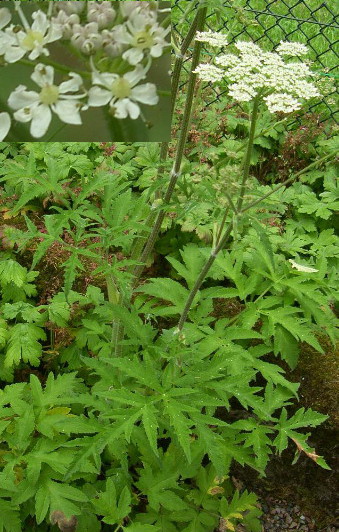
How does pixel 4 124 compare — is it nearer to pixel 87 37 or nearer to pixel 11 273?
pixel 87 37

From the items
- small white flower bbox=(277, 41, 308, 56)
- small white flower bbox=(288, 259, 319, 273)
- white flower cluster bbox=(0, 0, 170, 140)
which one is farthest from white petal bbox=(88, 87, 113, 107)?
small white flower bbox=(288, 259, 319, 273)

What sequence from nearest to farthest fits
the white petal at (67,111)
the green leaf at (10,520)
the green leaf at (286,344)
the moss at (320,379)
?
1. the white petal at (67,111)
2. the green leaf at (10,520)
3. the green leaf at (286,344)
4. the moss at (320,379)

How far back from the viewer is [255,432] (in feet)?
8.29

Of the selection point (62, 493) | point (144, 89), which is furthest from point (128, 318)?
point (144, 89)

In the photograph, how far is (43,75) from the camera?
1597 mm

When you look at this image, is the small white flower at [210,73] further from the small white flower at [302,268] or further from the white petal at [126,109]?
the small white flower at [302,268]

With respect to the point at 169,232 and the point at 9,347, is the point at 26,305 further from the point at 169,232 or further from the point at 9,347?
the point at 169,232

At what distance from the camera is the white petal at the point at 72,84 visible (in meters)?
1.62

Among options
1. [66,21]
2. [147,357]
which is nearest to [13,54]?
[66,21]

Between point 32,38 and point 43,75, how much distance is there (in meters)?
0.10

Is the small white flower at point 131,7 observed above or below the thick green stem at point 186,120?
above

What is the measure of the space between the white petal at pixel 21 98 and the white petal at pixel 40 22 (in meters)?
0.15

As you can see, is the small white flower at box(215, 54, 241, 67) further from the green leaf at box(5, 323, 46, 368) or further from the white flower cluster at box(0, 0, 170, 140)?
the green leaf at box(5, 323, 46, 368)

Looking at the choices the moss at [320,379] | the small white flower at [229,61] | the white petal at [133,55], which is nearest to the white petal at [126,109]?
the white petal at [133,55]
